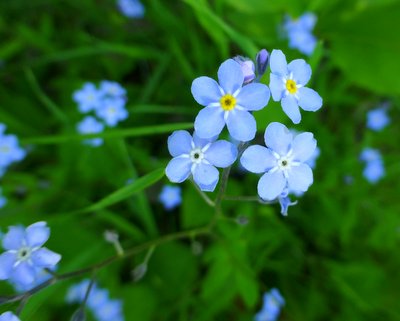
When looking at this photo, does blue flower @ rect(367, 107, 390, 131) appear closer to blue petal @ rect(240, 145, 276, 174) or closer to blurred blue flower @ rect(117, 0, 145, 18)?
blurred blue flower @ rect(117, 0, 145, 18)

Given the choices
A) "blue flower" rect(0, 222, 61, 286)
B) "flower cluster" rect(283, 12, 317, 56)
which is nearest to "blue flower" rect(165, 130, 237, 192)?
"blue flower" rect(0, 222, 61, 286)

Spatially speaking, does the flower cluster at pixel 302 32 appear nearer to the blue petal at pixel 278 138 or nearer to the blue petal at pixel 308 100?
the blue petal at pixel 308 100

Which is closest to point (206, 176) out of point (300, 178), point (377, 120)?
point (300, 178)

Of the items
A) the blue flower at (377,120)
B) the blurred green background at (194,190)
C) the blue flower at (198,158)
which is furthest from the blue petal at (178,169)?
the blue flower at (377,120)

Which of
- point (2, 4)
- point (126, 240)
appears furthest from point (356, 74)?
point (2, 4)

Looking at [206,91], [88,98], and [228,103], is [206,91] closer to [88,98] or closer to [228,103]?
[228,103]

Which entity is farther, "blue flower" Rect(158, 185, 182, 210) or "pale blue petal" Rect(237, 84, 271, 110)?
"blue flower" Rect(158, 185, 182, 210)
